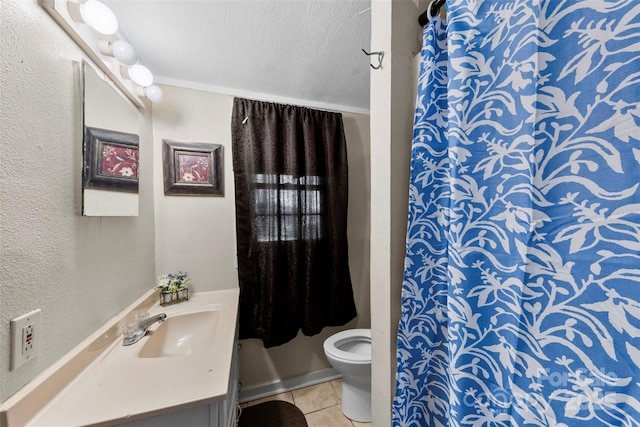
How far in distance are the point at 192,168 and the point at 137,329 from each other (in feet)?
3.31

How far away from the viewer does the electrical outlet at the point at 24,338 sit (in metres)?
0.59

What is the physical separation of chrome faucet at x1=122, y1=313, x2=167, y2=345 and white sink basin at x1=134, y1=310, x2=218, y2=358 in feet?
0.10

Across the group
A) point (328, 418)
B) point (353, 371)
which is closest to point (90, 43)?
point (353, 371)

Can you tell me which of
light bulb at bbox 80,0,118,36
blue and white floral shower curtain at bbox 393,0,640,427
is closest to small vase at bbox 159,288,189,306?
light bulb at bbox 80,0,118,36

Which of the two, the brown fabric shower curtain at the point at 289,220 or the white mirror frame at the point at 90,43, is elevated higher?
the white mirror frame at the point at 90,43

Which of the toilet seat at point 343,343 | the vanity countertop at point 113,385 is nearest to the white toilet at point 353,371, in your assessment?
the toilet seat at point 343,343

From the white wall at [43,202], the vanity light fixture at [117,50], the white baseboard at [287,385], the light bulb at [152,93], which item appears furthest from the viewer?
the white baseboard at [287,385]

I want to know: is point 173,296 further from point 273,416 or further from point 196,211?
point 273,416

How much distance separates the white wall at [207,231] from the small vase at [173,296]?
13 centimetres

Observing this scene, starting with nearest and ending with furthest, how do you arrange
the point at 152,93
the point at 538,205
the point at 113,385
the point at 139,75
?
1. the point at 538,205
2. the point at 113,385
3. the point at 139,75
4. the point at 152,93

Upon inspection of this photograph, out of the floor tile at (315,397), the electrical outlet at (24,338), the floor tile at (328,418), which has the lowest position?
the floor tile at (315,397)

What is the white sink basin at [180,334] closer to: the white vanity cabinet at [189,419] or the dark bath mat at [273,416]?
the white vanity cabinet at [189,419]

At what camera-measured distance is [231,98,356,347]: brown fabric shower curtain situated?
163 centimetres

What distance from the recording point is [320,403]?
→ 164 centimetres
